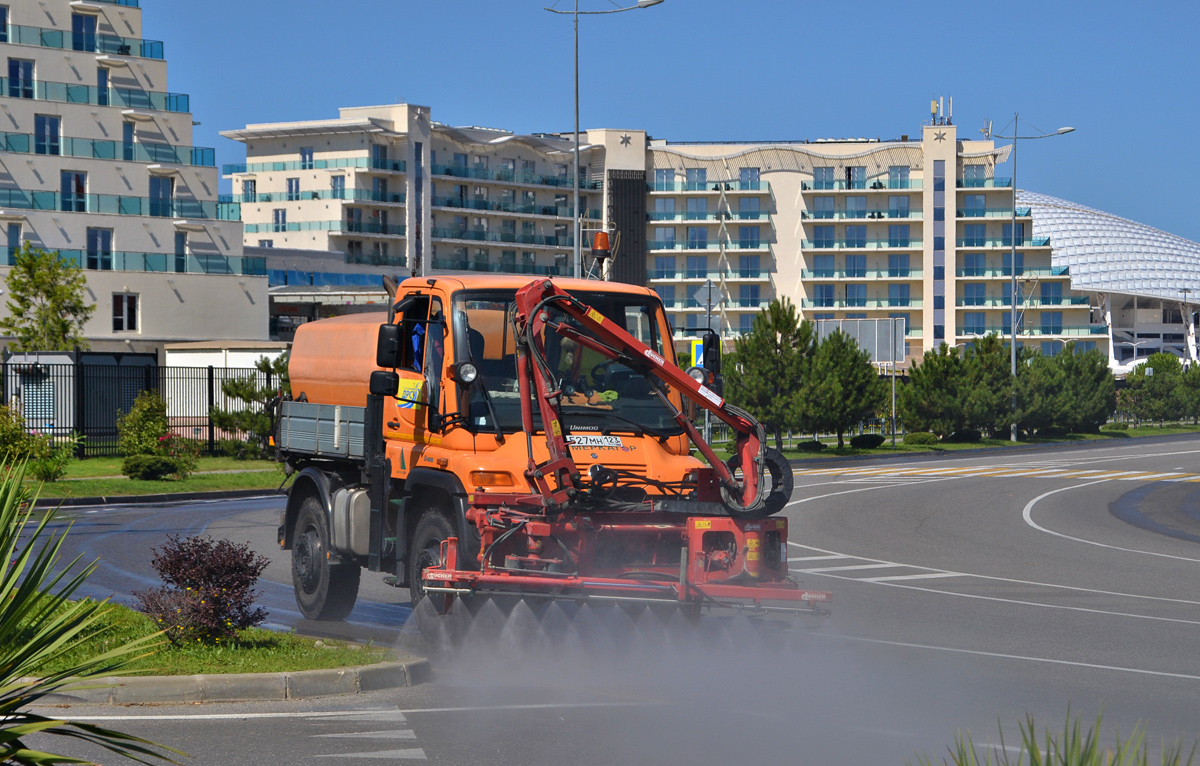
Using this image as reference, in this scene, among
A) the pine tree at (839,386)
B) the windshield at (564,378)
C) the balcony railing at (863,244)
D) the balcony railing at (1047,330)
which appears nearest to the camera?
the windshield at (564,378)

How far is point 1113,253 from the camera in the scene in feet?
582

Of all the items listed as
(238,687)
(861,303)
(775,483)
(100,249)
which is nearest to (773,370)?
(100,249)

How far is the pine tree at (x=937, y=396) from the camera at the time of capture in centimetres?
5738

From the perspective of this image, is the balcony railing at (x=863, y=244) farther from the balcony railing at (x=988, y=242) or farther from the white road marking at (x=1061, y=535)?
the white road marking at (x=1061, y=535)

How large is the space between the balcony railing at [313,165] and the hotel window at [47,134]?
1485 inches

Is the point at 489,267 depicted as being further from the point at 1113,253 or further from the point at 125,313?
the point at 1113,253

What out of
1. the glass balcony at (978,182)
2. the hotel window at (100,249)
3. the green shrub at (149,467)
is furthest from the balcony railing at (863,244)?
the green shrub at (149,467)

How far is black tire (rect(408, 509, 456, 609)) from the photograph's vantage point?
9.79 meters

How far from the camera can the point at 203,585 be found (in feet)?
31.0

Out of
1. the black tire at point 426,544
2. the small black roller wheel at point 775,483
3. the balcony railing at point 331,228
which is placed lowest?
the black tire at point 426,544

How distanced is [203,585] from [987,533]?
15.8 metres

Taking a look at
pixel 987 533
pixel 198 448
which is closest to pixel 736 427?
pixel 987 533

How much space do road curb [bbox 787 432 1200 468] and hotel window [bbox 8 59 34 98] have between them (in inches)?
1544

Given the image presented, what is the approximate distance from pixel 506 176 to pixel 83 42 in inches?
1910
